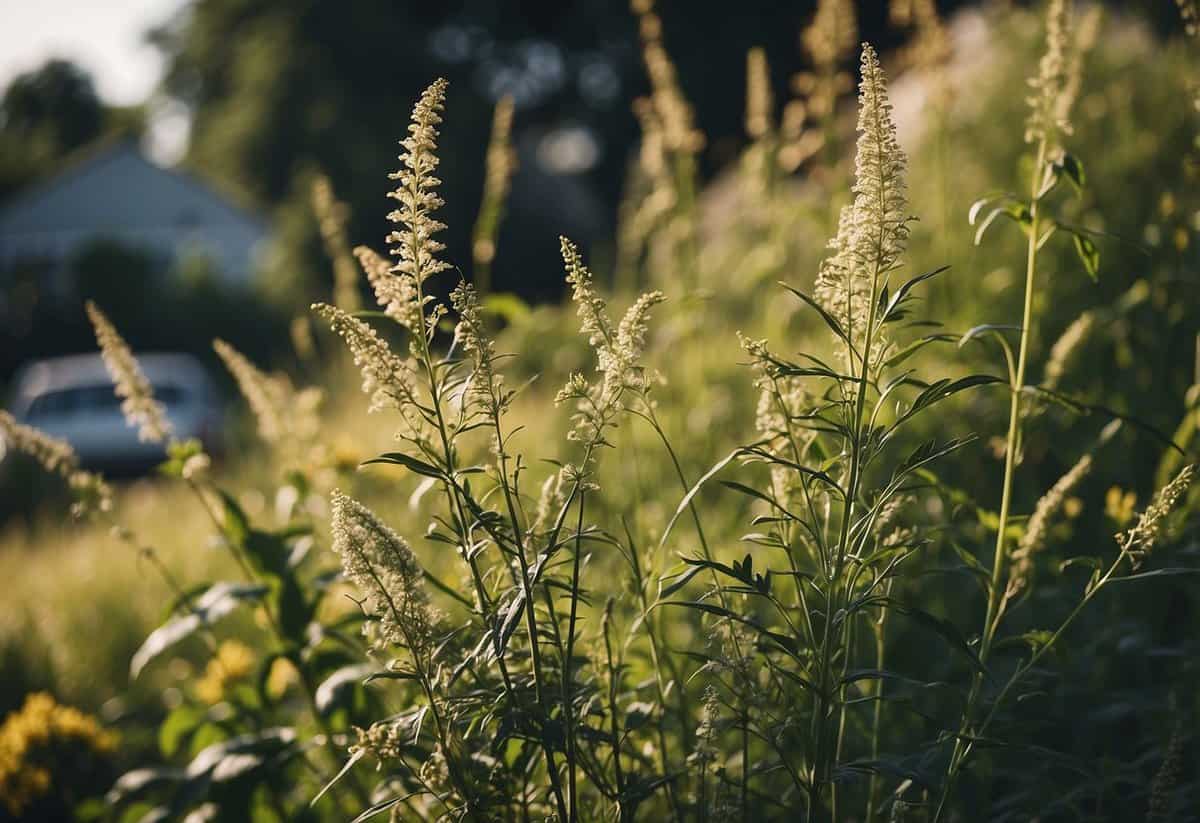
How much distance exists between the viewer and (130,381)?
213 cm

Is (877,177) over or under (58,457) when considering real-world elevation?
under

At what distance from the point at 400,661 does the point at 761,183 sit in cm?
255

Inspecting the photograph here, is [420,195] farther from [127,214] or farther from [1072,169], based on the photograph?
[127,214]

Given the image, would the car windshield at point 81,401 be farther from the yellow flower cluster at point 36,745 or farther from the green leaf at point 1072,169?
the green leaf at point 1072,169

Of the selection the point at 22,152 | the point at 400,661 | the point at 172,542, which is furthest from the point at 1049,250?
the point at 22,152

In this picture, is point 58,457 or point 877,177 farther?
point 58,457

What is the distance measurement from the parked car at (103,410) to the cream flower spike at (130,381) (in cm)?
1321

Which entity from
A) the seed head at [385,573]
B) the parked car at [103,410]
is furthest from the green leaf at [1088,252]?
the parked car at [103,410]

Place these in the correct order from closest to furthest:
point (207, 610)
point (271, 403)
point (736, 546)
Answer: point (207, 610), point (271, 403), point (736, 546)

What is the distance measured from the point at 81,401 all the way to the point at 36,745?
1425 centimetres

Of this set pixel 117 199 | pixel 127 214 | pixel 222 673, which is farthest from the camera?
pixel 127 214

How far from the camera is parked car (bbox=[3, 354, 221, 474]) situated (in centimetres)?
1507

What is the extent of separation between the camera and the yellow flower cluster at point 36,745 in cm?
293

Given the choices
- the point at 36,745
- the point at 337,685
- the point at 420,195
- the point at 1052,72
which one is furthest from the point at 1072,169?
the point at 36,745
